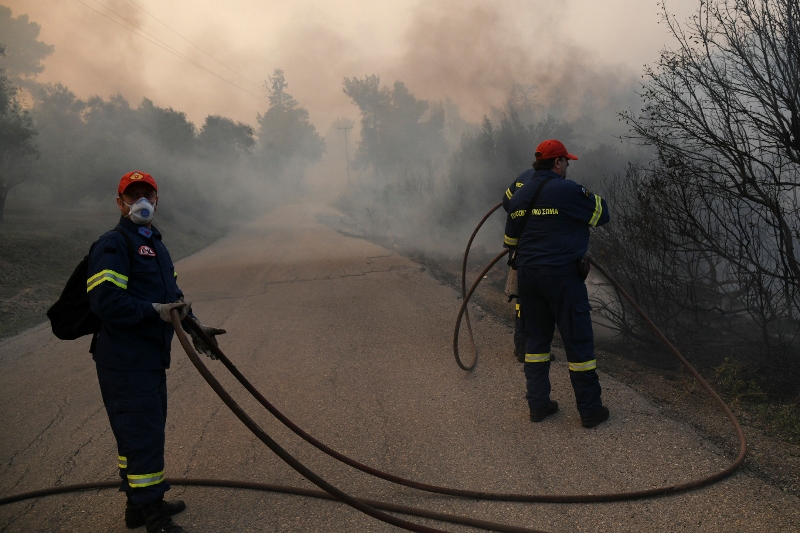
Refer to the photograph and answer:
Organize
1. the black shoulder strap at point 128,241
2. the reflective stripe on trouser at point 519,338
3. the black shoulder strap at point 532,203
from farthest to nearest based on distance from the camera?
the reflective stripe on trouser at point 519,338 < the black shoulder strap at point 532,203 < the black shoulder strap at point 128,241

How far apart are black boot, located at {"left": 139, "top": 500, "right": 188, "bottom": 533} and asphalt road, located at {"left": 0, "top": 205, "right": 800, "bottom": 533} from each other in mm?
151

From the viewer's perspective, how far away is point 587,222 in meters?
4.05

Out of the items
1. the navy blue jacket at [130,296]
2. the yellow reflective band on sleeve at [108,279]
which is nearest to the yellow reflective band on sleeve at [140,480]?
the navy blue jacket at [130,296]

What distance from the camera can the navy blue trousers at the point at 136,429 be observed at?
2.84 m

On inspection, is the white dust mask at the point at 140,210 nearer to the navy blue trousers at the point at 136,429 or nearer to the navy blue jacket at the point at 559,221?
the navy blue trousers at the point at 136,429

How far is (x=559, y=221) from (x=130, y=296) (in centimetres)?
284

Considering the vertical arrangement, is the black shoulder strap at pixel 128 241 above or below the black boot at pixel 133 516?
above

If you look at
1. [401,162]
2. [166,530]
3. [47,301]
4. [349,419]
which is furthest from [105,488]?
[401,162]

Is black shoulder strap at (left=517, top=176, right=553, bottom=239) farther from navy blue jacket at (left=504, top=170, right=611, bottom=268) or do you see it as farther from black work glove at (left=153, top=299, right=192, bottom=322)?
black work glove at (left=153, top=299, right=192, bottom=322)

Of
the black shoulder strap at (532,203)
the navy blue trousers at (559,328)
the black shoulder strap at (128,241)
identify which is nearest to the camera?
the black shoulder strap at (128,241)

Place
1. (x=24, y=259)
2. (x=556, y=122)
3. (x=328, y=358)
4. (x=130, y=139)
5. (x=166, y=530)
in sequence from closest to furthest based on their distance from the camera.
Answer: (x=166, y=530)
(x=328, y=358)
(x=24, y=259)
(x=556, y=122)
(x=130, y=139)

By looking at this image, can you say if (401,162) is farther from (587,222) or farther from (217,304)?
(587,222)

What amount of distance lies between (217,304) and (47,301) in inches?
138

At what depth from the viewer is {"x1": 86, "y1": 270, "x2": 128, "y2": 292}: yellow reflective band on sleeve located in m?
2.79
